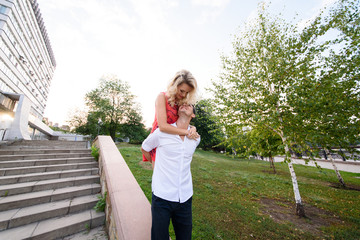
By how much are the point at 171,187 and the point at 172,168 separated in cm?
18

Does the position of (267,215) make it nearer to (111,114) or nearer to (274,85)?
(274,85)

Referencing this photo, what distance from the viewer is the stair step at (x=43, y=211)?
298 cm

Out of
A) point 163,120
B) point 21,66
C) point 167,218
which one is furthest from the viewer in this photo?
point 21,66

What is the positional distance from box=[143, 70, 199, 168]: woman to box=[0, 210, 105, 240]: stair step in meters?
3.43

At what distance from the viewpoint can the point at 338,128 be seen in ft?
13.3

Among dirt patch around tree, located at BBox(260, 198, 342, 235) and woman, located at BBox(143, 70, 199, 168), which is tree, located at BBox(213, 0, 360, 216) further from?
woman, located at BBox(143, 70, 199, 168)

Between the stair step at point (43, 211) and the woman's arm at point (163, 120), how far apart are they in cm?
389

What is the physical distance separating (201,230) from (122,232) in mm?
2491

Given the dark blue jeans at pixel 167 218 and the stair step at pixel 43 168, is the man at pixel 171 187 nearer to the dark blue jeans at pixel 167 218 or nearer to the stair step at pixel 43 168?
the dark blue jeans at pixel 167 218

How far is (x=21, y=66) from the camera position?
32.3m

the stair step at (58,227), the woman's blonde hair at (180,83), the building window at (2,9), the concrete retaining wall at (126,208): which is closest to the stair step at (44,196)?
the stair step at (58,227)

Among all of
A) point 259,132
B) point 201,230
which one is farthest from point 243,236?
point 259,132

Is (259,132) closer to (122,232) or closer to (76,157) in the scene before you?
(122,232)

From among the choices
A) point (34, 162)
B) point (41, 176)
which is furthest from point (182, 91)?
point (34, 162)
